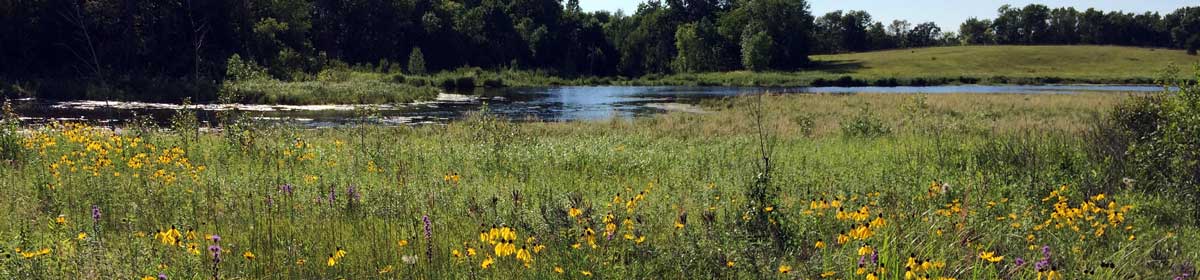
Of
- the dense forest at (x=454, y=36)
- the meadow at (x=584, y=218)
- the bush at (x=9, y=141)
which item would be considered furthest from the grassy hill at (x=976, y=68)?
the bush at (x=9, y=141)

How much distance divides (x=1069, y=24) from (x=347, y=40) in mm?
126777

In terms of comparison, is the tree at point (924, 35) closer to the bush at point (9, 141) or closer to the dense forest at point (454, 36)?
the dense forest at point (454, 36)

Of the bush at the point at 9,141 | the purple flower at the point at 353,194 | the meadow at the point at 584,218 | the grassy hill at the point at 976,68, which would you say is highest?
the grassy hill at the point at 976,68

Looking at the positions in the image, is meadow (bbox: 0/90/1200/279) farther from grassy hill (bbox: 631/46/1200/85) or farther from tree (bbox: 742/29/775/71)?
tree (bbox: 742/29/775/71)

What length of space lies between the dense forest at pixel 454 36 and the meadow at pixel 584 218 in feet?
78.3

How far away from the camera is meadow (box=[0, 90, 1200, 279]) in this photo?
464 centimetres

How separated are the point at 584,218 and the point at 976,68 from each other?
105521 mm

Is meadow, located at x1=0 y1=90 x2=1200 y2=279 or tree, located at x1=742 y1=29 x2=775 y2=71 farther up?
tree, located at x1=742 y1=29 x2=775 y2=71

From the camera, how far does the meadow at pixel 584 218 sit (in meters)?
4.64

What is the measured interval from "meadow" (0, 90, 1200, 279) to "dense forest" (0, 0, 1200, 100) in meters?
23.9

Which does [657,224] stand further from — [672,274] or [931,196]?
[931,196]

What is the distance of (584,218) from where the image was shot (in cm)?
→ 540

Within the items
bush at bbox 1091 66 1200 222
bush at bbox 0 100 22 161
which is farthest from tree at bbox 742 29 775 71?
bush at bbox 0 100 22 161

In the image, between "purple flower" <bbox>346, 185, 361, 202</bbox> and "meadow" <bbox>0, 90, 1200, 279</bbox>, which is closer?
"meadow" <bbox>0, 90, 1200, 279</bbox>
